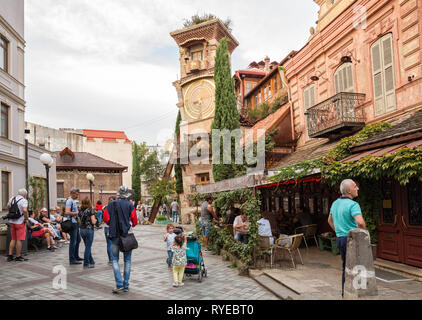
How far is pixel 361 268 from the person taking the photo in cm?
443

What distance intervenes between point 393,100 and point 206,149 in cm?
1627

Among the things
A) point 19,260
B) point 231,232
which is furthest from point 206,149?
point 19,260

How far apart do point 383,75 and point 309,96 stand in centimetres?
453

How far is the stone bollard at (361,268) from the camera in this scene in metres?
4.40

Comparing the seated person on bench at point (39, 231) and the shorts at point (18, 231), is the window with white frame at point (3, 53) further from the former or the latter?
the shorts at point (18, 231)

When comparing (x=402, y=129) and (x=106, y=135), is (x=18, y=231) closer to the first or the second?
(x=402, y=129)

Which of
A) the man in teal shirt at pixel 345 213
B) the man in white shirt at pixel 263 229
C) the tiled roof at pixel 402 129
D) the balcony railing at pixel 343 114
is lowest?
the man in white shirt at pixel 263 229

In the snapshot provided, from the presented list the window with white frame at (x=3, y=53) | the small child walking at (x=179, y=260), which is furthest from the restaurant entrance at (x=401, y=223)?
the window with white frame at (x=3, y=53)

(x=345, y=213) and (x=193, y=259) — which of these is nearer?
(x=345, y=213)

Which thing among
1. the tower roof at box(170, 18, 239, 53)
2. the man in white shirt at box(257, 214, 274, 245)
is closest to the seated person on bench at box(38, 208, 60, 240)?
the man in white shirt at box(257, 214, 274, 245)

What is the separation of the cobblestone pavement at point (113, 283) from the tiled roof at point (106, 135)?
43.7 m

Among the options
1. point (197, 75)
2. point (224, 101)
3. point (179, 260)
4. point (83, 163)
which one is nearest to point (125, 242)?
point (179, 260)

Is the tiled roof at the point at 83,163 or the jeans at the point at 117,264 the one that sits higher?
the tiled roof at the point at 83,163
